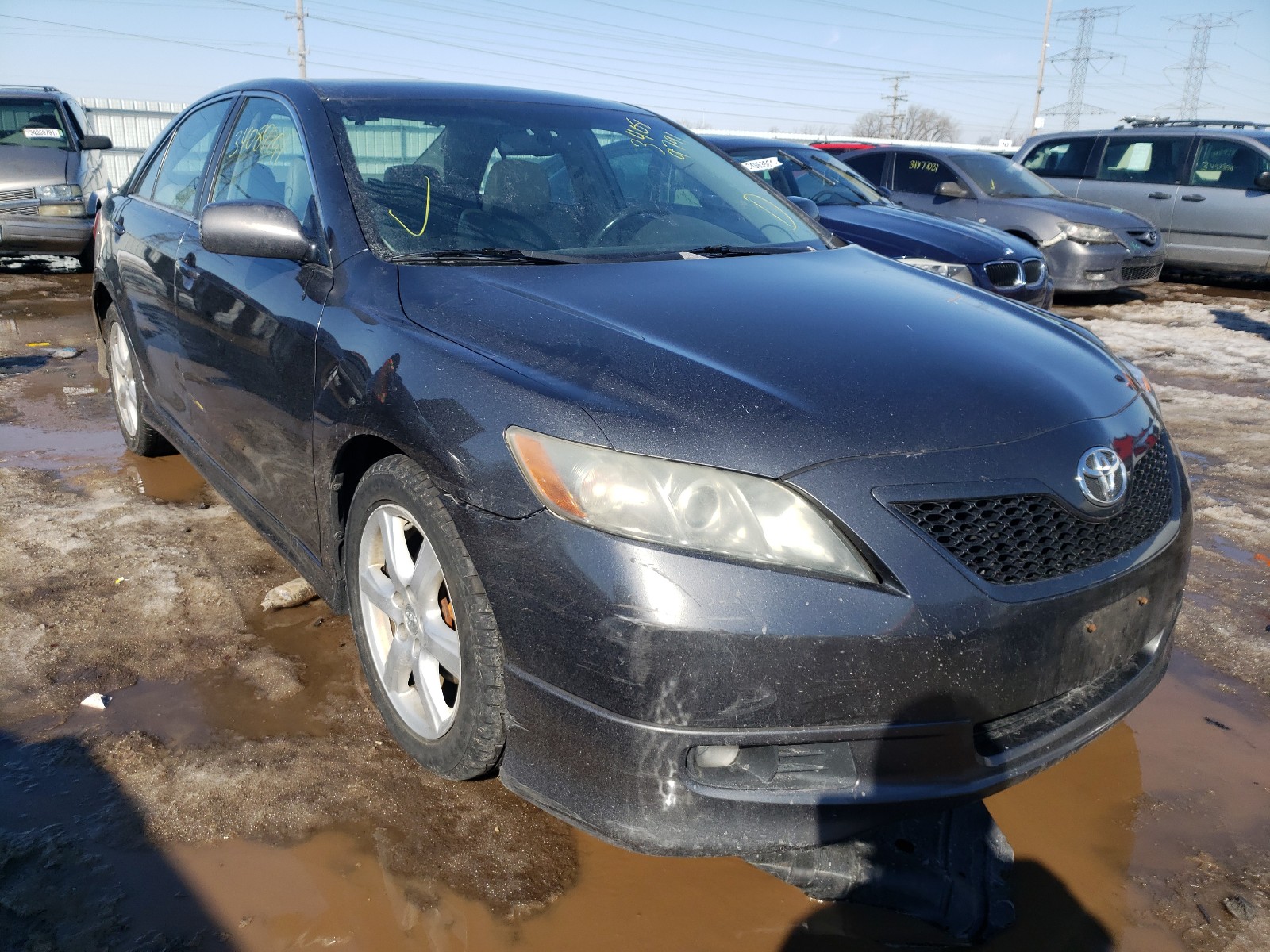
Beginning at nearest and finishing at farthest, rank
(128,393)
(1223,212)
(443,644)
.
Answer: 1. (443,644)
2. (128,393)
3. (1223,212)

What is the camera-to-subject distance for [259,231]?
2.58 metres

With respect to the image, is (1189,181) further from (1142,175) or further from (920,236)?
(920,236)

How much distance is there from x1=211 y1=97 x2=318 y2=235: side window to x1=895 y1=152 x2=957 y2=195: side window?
27.3 ft

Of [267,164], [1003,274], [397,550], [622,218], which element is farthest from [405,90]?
[1003,274]

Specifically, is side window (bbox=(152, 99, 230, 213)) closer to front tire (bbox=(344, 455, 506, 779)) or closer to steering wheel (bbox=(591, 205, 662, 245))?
steering wheel (bbox=(591, 205, 662, 245))

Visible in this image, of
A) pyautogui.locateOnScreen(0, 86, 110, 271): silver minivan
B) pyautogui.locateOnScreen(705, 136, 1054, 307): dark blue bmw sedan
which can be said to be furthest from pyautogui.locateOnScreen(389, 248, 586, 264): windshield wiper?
pyautogui.locateOnScreen(0, 86, 110, 271): silver minivan

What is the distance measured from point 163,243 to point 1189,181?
11.3m

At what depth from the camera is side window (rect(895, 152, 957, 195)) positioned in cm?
1032

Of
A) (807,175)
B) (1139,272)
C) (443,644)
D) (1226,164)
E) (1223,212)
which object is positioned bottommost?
(443,644)

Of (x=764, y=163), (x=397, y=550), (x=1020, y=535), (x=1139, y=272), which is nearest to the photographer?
(x=1020, y=535)

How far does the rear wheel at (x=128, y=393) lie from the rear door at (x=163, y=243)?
0.23 meters

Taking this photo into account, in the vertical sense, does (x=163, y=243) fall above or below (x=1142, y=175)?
below

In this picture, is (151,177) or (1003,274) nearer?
(151,177)

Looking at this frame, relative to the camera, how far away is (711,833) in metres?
1.80
